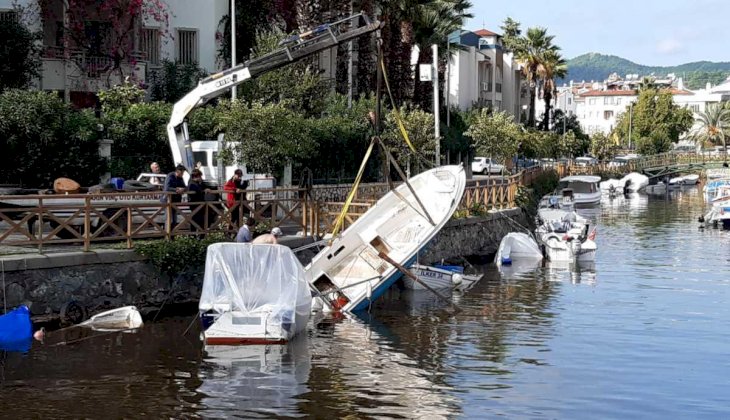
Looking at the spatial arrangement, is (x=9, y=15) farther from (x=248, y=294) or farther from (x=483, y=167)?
(x=483, y=167)

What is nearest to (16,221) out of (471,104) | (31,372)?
(31,372)

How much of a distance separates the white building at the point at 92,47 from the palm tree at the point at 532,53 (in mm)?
50774

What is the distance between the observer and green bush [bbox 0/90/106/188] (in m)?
33.0

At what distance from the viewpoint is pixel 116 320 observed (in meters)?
21.0

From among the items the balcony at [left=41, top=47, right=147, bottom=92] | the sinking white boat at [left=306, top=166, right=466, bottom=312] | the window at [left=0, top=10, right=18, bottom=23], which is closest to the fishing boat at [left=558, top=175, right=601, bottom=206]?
the balcony at [left=41, top=47, right=147, bottom=92]

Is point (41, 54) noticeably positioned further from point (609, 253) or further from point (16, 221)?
point (609, 253)

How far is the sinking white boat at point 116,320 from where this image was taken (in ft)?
67.9

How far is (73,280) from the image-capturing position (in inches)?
821

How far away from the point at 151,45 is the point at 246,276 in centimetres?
2632

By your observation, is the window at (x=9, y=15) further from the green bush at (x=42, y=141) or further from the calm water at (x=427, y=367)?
the calm water at (x=427, y=367)

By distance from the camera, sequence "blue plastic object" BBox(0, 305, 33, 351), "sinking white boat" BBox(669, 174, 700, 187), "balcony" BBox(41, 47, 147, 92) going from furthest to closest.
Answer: "sinking white boat" BBox(669, 174, 700, 187) < "balcony" BBox(41, 47, 147, 92) < "blue plastic object" BBox(0, 305, 33, 351)

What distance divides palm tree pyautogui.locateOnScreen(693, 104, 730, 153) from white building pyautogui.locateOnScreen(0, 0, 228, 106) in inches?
4208

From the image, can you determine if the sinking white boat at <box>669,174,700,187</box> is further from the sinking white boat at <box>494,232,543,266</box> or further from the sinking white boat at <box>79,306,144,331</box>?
the sinking white boat at <box>79,306,144,331</box>

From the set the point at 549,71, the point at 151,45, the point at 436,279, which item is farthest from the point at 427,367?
the point at 549,71
